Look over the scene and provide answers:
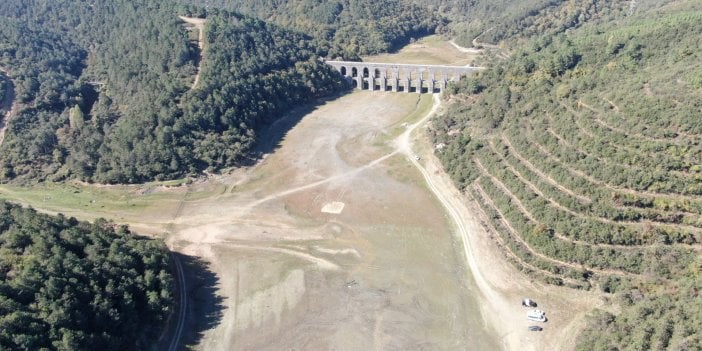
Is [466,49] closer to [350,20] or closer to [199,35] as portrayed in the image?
[350,20]

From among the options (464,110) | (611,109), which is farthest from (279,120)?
(611,109)

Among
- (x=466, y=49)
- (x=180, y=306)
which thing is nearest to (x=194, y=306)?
(x=180, y=306)

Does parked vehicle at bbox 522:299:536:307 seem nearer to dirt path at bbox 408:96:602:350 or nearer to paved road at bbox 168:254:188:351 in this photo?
dirt path at bbox 408:96:602:350

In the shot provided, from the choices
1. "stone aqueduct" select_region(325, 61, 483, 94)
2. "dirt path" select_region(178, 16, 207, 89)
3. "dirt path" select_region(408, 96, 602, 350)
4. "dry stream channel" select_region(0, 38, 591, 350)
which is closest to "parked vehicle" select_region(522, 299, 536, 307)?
"dirt path" select_region(408, 96, 602, 350)

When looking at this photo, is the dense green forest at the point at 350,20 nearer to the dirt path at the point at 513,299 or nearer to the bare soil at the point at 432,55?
the bare soil at the point at 432,55

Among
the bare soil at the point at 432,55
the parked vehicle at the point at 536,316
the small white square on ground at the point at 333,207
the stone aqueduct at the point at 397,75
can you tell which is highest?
the bare soil at the point at 432,55

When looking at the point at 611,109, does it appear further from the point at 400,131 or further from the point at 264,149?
the point at 264,149

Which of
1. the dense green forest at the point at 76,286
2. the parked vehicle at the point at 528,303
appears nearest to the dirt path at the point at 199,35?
the dense green forest at the point at 76,286

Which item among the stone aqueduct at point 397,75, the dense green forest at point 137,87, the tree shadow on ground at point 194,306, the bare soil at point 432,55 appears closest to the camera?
the tree shadow on ground at point 194,306
